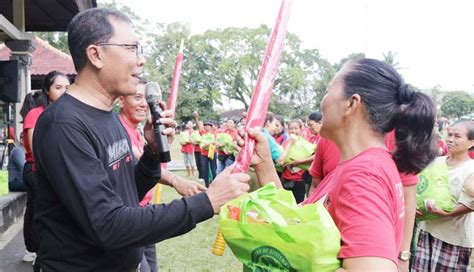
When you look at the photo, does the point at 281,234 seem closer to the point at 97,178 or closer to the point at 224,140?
the point at 97,178

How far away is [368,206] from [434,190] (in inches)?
102

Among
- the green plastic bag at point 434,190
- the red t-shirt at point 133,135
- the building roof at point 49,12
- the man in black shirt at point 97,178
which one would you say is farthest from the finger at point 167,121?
the building roof at point 49,12

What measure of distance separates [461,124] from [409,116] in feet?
8.87

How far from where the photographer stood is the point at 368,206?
1356 mm

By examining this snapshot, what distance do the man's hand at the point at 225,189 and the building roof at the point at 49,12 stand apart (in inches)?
230

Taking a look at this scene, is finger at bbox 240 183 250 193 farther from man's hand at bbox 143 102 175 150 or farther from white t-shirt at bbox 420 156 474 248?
white t-shirt at bbox 420 156 474 248

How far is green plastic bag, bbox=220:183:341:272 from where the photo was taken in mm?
1304

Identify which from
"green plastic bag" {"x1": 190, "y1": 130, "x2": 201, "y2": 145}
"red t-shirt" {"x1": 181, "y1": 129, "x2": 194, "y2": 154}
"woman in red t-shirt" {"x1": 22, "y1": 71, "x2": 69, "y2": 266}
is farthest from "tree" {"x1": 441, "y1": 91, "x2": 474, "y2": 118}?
"woman in red t-shirt" {"x1": 22, "y1": 71, "x2": 69, "y2": 266}

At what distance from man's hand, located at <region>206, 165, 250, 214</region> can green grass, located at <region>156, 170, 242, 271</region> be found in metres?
3.91

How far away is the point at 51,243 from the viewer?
1.66 metres

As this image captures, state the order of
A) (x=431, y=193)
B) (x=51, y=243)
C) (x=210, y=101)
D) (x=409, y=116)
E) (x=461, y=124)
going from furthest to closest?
(x=210, y=101) < (x=461, y=124) < (x=431, y=193) < (x=409, y=116) < (x=51, y=243)

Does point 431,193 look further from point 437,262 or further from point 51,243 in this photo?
point 51,243

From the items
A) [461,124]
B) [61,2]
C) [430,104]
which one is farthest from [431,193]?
[61,2]

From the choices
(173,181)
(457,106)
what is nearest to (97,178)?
(173,181)
